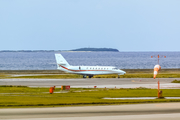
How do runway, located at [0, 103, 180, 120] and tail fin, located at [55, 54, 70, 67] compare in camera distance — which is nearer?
runway, located at [0, 103, 180, 120]

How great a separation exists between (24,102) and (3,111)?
4.87 metres

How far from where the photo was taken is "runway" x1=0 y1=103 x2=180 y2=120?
21797mm

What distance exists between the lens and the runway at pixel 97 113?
21797 millimetres

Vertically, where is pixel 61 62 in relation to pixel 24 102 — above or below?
above

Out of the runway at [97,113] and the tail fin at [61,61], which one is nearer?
the runway at [97,113]

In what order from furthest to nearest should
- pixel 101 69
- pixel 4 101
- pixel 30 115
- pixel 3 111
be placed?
1. pixel 101 69
2. pixel 4 101
3. pixel 3 111
4. pixel 30 115

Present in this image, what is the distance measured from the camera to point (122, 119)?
2106cm

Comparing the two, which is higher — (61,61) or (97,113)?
(61,61)

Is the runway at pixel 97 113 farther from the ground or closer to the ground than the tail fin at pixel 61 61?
closer to the ground

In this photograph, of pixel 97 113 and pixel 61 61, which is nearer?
pixel 97 113

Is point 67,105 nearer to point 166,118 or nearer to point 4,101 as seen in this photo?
point 4,101

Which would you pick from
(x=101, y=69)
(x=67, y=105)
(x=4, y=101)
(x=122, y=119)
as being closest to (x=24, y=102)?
(x=4, y=101)

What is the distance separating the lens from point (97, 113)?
23.5 meters

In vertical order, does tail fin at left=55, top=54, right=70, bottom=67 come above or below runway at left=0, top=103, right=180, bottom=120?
above
